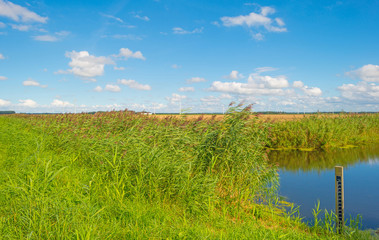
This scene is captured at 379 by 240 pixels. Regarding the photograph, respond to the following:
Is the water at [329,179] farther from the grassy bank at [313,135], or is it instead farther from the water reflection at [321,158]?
the grassy bank at [313,135]

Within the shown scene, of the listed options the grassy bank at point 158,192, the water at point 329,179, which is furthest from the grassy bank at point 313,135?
the grassy bank at point 158,192

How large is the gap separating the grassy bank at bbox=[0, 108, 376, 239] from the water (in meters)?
1.73

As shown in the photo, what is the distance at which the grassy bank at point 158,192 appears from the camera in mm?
4234

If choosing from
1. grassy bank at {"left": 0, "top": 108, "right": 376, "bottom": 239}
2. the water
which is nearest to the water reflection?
the water

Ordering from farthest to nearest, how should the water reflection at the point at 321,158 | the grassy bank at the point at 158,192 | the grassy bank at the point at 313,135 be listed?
the grassy bank at the point at 313,135, the water reflection at the point at 321,158, the grassy bank at the point at 158,192

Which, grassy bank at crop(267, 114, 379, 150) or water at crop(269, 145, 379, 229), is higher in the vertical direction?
grassy bank at crop(267, 114, 379, 150)

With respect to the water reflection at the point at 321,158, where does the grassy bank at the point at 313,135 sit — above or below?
above

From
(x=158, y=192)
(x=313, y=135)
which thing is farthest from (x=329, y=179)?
(x=158, y=192)

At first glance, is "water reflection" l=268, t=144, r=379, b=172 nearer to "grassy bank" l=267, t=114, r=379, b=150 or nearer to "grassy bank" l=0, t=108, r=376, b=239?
"grassy bank" l=267, t=114, r=379, b=150

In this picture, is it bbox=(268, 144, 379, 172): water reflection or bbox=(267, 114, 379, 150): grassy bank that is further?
bbox=(267, 114, 379, 150): grassy bank

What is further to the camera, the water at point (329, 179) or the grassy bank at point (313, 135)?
the grassy bank at point (313, 135)

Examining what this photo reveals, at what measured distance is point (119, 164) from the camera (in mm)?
6098

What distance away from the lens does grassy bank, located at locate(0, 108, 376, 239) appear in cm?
423

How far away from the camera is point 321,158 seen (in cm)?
1488
